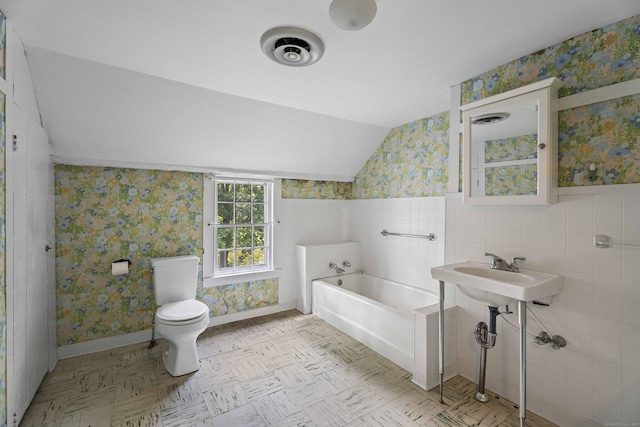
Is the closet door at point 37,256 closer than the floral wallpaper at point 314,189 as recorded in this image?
Yes

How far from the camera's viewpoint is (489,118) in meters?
2.13

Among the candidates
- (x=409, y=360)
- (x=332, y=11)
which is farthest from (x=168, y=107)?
(x=409, y=360)

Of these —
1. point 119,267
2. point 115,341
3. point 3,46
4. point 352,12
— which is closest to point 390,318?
point 352,12

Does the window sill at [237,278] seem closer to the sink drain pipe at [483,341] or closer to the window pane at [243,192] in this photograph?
the window pane at [243,192]

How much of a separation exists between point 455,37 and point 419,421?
2.40 m

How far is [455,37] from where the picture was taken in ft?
5.72

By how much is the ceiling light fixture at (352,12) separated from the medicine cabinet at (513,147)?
1.15 meters

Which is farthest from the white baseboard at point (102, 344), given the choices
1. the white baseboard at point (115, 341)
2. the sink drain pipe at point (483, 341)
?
the sink drain pipe at point (483, 341)

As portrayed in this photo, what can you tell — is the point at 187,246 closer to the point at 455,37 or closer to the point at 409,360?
the point at 409,360

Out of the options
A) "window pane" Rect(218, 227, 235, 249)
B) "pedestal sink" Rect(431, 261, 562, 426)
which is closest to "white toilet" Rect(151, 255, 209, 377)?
"window pane" Rect(218, 227, 235, 249)

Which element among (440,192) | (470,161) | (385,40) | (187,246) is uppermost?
(385,40)

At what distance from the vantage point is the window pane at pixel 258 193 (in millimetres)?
3688

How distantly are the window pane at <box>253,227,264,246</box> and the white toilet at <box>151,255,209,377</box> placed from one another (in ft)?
2.72

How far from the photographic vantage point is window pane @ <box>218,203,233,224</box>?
3.42 metres
